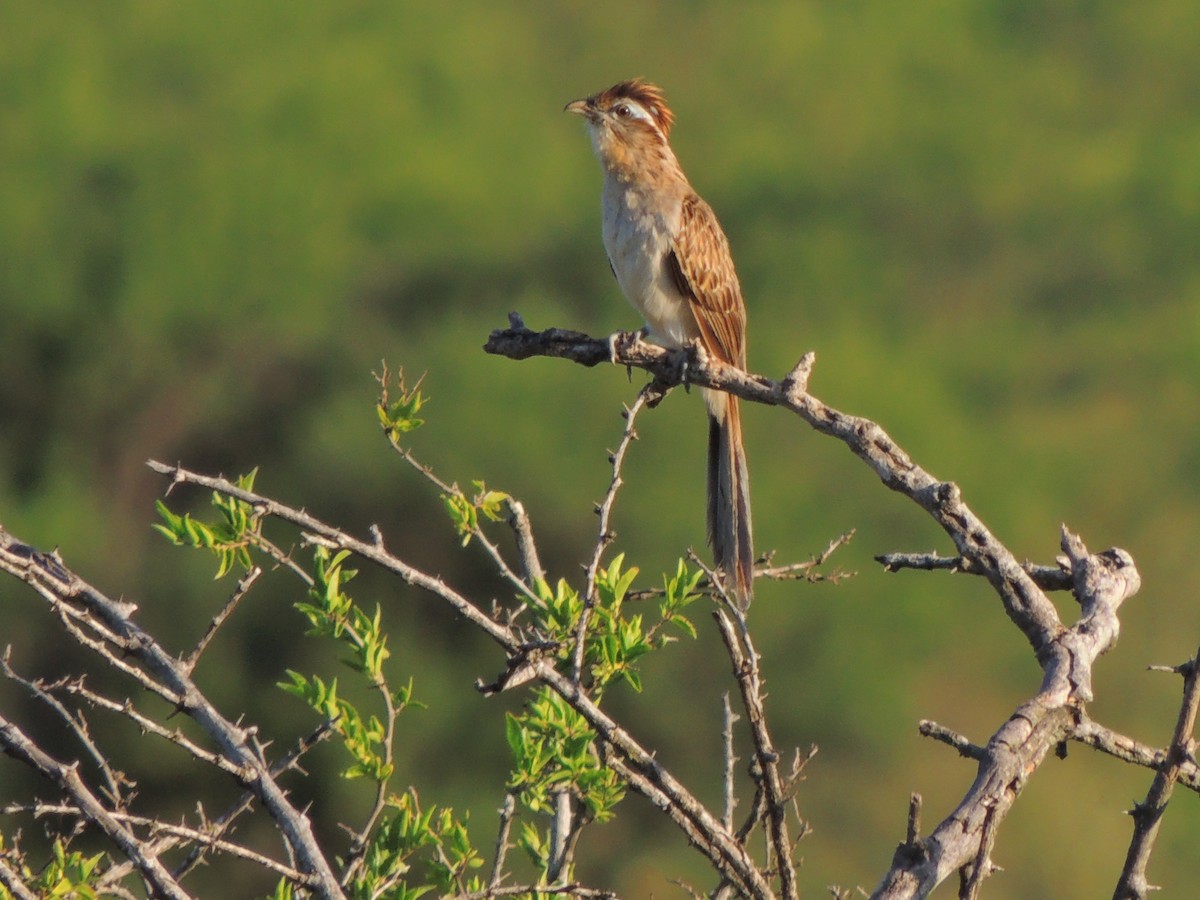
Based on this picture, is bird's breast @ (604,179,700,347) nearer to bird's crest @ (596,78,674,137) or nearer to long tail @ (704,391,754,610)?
long tail @ (704,391,754,610)

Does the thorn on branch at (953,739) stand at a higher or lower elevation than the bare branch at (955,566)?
lower

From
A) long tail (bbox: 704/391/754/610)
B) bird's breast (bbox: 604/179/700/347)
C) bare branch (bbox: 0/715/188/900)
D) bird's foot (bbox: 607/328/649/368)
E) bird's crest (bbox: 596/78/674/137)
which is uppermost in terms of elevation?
bird's crest (bbox: 596/78/674/137)

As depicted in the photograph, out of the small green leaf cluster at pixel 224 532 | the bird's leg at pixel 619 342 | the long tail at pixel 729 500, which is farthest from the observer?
the long tail at pixel 729 500

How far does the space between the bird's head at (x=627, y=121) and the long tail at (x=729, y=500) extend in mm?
923

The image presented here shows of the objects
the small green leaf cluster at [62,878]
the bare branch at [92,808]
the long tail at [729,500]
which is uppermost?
the long tail at [729,500]

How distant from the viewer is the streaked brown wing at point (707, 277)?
5449mm

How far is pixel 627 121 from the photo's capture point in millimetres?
5832

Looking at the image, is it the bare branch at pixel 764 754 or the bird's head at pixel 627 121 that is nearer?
the bare branch at pixel 764 754

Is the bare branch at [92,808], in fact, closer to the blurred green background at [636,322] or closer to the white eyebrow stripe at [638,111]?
the white eyebrow stripe at [638,111]

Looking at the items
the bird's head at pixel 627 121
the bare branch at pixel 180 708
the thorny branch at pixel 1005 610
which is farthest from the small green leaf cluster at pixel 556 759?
the bird's head at pixel 627 121

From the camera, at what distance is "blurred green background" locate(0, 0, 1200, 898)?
42.0 ft

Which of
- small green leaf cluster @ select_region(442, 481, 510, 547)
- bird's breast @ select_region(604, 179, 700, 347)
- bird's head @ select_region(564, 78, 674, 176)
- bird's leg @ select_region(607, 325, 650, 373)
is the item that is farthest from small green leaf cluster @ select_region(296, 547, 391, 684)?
bird's head @ select_region(564, 78, 674, 176)

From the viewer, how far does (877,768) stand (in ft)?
42.6

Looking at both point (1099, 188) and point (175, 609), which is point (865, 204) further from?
point (175, 609)
